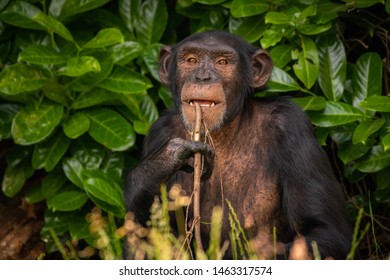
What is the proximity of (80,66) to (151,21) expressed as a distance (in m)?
1.02

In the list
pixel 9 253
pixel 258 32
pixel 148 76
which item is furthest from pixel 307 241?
pixel 9 253

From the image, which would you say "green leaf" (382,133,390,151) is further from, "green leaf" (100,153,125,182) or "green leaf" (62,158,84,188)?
"green leaf" (62,158,84,188)

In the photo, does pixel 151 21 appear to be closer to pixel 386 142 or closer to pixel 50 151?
pixel 50 151

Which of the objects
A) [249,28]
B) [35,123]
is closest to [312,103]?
[249,28]

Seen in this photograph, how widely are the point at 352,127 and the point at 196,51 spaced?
1.66m

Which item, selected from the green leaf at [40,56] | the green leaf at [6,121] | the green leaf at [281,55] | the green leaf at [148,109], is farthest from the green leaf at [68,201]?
the green leaf at [281,55]

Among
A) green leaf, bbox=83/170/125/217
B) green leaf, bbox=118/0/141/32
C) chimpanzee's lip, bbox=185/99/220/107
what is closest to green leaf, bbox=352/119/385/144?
chimpanzee's lip, bbox=185/99/220/107

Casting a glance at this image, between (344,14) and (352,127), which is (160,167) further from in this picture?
(344,14)

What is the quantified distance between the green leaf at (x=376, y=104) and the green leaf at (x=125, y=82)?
1745 millimetres

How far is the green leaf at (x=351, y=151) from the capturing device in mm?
7484

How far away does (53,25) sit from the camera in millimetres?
7660

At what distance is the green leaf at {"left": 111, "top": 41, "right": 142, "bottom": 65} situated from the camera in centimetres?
789

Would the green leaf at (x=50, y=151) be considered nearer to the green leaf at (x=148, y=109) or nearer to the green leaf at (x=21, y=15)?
the green leaf at (x=148, y=109)

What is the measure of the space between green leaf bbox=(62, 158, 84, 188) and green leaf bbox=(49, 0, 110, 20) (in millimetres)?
1185
